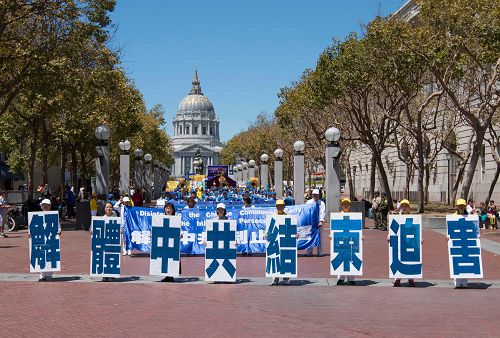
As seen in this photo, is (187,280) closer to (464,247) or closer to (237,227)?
(237,227)

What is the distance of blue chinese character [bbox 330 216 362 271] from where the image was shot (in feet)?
45.6

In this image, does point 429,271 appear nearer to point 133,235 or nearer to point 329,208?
point 133,235

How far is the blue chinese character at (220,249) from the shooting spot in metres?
14.0

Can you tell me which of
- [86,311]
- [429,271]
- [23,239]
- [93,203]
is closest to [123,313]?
[86,311]

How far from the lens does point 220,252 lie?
1412 cm

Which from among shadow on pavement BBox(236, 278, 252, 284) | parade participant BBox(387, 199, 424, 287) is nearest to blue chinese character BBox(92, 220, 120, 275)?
shadow on pavement BBox(236, 278, 252, 284)

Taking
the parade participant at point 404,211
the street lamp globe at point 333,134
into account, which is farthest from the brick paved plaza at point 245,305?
the street lamp globe at point 333,134

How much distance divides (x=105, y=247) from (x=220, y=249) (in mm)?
2273

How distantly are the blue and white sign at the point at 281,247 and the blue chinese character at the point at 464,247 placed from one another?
2.96 meters

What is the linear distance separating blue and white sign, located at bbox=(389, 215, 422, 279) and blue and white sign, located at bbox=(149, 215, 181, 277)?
4.08 m

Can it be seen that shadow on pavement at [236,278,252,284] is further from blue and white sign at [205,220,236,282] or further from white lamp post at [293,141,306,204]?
white lamp post at [293,141,306,204]

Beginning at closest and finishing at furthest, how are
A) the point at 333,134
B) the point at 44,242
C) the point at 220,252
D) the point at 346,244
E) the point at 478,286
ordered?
the point at 478,286 < the point at 346,244 < the point at 220,252 < the point at 44,242 < the point at 333,134

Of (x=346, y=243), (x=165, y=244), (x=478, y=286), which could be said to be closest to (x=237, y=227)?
(x=165, y=244)

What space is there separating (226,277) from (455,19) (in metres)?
17.6
